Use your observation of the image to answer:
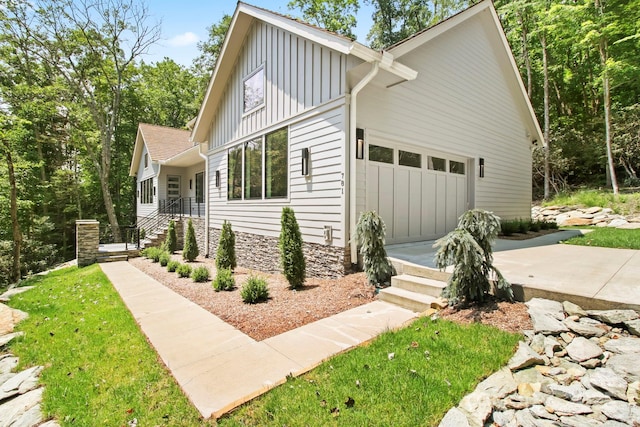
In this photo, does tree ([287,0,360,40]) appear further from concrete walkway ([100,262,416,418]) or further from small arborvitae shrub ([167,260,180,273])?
concrete walkway ([100,262,416,418])

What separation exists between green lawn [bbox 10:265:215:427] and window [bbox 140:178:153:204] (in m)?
Answer: 13.7

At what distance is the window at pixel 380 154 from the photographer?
21.0ft

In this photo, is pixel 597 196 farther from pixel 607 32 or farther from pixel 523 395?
pixel 523 395

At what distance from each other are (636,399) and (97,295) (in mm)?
7923

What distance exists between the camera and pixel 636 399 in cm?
203

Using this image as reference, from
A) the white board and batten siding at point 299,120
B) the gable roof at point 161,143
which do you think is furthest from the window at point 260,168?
the gable roof at point 161,143

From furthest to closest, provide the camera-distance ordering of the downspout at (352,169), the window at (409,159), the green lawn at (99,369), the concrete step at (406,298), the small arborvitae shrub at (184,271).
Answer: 1. the small arborvitae shrub at (184,271)
2. the window at (409,159)
3. the downspout at (352,169)
4. the concrete step at (406,298)
5. the green lawn at (99,369)

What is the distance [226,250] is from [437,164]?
582 cm

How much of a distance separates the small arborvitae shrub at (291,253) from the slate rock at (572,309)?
3796 mm

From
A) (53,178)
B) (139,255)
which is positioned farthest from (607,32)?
(53,178)

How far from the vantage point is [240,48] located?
913cm

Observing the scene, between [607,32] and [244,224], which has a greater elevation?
[607,32]

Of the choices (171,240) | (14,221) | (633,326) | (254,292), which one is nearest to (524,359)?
(633,326)

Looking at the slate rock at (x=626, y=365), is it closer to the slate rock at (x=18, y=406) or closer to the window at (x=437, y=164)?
the slate rock at (x=18, y=406)
